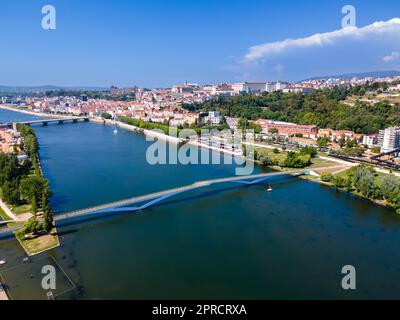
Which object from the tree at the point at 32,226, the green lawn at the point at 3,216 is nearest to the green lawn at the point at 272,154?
the tree at the point at 32,226

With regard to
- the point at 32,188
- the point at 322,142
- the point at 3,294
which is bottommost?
the point at 3,294

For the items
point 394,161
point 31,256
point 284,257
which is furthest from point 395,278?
point 394,161

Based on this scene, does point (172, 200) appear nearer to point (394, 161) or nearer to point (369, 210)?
point (369, 210)

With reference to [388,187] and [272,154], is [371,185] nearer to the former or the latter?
[388,187]

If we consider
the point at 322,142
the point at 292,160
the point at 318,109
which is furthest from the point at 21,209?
the point at 318,109

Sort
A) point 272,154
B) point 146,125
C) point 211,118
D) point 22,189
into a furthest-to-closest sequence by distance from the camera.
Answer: point 146,125
point 211,118
point 272,154
point 22,189

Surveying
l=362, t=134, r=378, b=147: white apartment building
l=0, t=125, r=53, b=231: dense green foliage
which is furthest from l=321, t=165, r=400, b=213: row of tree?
l=0, t=125, r=53, b=231: dense green foliage

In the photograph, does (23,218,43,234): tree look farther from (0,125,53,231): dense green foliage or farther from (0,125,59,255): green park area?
(0,125,53,231): dense green foliage
